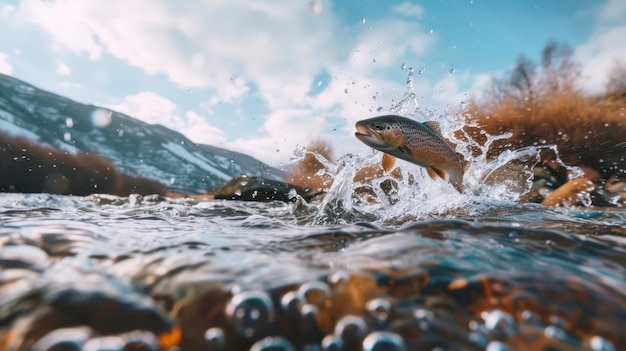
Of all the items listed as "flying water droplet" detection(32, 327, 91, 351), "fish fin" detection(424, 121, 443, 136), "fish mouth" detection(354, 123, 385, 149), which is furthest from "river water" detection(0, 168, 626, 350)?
"fish fin" detection(424, 121, 443, 136)

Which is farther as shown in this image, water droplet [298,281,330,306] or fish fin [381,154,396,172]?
fish fin [381,154,396,172]

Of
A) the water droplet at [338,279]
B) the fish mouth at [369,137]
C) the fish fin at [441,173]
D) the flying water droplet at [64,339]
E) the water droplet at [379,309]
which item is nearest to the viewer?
the flying water droplet at [64,339]

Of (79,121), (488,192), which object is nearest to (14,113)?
(79,121)

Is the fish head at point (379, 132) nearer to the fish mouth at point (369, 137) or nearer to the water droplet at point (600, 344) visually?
the fish mouth at point (369, 137)

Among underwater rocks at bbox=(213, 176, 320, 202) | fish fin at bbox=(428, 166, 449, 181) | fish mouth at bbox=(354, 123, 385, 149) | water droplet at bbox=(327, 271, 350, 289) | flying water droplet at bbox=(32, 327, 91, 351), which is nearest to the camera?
flying water droplet at bbox=(32, 327, 91, 351)

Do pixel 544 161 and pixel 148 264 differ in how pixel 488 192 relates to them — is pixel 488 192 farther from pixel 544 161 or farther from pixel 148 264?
pixel 148 264

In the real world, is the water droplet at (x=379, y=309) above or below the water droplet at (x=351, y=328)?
above

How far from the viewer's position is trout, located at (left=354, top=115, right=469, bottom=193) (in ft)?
10.5

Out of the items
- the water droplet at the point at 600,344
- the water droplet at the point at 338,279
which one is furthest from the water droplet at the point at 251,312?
the water droplet at the point at 600,344

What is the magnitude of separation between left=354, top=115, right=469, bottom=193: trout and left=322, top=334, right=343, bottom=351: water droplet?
237 cm

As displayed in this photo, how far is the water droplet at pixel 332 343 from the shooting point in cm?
97

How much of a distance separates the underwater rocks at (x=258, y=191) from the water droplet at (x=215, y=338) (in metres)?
10.1

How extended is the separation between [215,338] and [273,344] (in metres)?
0.17

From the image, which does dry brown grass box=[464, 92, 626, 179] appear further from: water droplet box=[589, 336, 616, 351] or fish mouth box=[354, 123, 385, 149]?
water droplet box=[589, 336, 616, 351]
